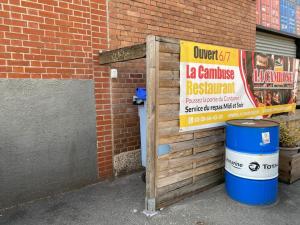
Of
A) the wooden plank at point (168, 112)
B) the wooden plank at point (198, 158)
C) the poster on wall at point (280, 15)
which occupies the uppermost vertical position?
the poster on wall at point (280, 15)

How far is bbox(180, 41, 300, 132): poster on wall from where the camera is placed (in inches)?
136

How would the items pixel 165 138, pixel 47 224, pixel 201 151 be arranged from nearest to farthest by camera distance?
pixel 47 224, pixel 165 138, pixel 201 151

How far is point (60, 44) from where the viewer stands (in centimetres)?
372

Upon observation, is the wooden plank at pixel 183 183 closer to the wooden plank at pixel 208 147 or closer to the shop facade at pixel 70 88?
the wooden plank at pixel 208 147

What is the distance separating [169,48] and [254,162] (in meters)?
1.87

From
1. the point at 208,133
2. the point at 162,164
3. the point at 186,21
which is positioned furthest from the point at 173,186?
the point at 186,21

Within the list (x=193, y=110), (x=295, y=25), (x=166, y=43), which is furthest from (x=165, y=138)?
(x=295, y=25)

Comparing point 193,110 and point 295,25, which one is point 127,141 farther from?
point 295,25

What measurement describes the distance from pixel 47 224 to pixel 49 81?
6.24 ft

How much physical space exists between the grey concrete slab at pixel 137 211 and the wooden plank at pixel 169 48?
2076 millimetres

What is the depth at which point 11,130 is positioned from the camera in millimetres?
3342

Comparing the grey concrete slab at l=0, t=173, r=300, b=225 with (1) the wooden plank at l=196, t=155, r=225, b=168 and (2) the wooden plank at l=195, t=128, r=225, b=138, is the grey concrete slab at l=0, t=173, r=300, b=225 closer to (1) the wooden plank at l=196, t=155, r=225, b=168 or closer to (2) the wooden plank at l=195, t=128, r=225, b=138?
(1) the wooden plank at l=196, t=155, r=225, b=168

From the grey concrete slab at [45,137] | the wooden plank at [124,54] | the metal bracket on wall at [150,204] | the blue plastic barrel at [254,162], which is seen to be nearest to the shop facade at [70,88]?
the grey concrete slab at [45,137]

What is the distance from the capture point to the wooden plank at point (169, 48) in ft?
10.3
